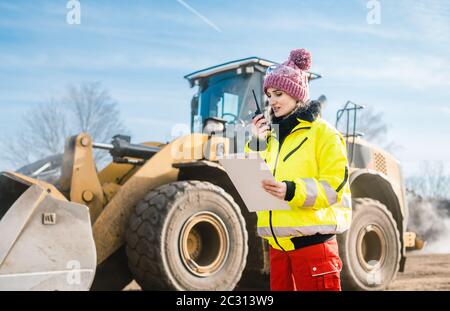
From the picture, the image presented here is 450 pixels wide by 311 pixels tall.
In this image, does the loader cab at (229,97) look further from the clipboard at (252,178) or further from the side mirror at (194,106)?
the clipboard at (252,178)

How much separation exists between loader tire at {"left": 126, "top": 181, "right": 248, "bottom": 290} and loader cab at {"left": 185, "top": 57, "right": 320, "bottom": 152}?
2.94ft

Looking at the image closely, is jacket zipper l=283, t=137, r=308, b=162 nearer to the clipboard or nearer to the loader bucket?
the clipboard

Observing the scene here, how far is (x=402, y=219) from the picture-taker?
7.77 metres

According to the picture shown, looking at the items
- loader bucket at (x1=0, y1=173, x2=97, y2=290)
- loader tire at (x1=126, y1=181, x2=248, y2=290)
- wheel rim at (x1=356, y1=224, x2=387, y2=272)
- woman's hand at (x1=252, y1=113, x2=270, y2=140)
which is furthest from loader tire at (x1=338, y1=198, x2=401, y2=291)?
woman's hand at (x1=252, y1=113, x2=270, y2=140)

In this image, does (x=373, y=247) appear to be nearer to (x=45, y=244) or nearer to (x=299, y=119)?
(x=45, y=244)

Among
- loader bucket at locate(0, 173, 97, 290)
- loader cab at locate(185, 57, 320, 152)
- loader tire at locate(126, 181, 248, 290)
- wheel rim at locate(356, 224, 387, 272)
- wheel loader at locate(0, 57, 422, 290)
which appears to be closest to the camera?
loader bucket at locate(0, 173, 97, 290)

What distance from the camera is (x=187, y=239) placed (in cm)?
566

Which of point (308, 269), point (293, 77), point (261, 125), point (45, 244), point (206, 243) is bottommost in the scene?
point (206, 243)

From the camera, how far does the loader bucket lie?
14.8 feet

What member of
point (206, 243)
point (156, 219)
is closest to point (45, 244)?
point (156, 219)

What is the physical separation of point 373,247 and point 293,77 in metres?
5.05
